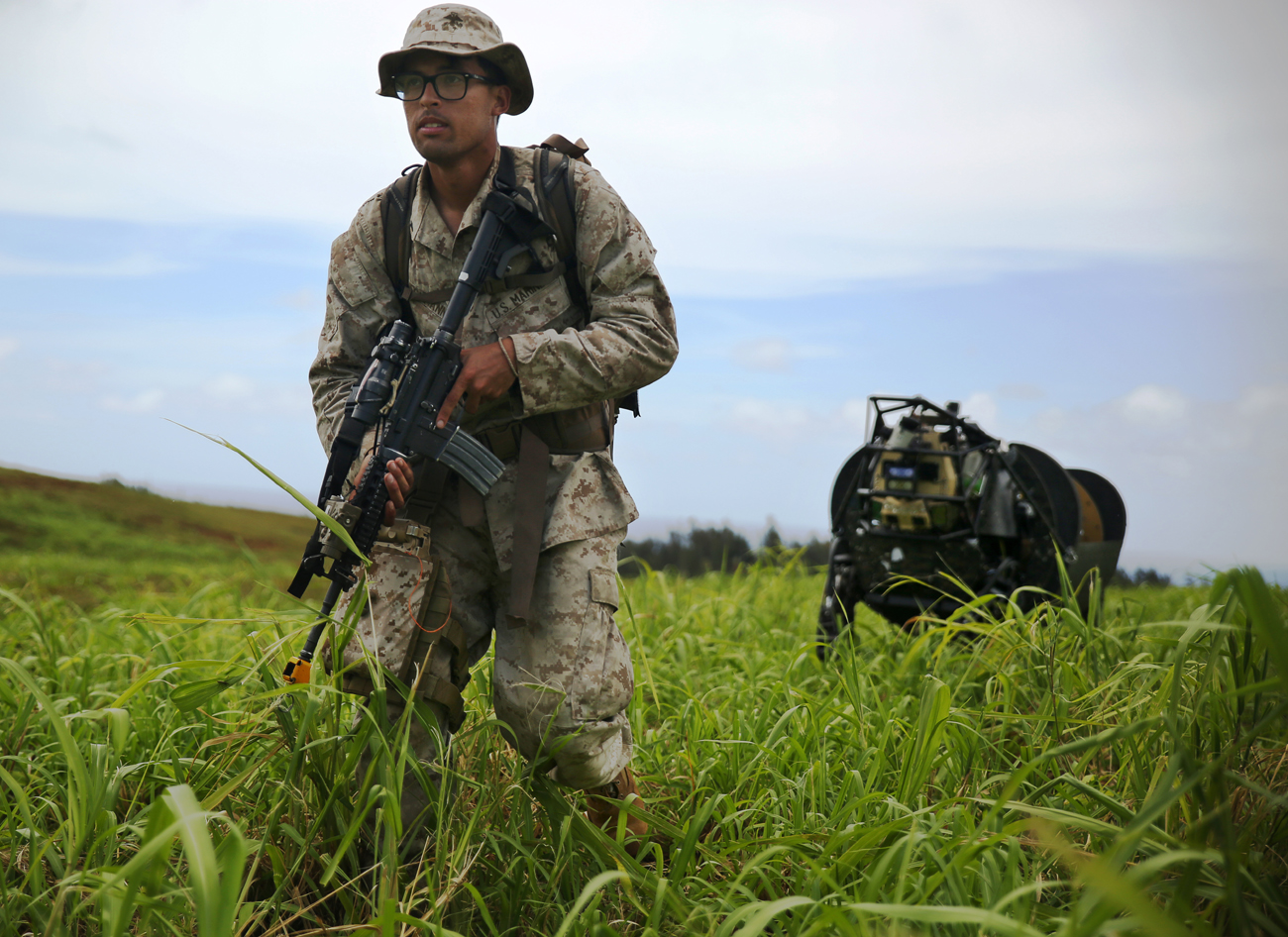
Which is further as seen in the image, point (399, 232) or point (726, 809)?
point (399, 232)

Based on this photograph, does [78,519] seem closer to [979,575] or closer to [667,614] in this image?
[667,614]

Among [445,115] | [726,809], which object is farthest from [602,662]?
[445,115]

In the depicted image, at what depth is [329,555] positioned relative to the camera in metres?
2.51

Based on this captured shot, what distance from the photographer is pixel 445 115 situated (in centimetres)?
263

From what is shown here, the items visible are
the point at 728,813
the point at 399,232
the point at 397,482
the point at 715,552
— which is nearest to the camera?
the point at 397,482

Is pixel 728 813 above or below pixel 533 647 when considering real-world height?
below

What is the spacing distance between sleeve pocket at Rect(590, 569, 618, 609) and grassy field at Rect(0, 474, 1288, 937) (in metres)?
0.49

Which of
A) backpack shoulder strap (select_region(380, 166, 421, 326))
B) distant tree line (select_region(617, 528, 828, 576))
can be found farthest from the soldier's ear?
distant tree line (select_region(617, 528, 828, 576))

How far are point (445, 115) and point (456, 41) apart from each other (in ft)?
0.67

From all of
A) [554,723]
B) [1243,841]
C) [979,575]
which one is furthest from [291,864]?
[979,575]

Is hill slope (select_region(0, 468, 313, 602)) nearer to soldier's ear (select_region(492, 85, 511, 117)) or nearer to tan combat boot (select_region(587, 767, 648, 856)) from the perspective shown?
tan combat boot (select_region(587, 767, 648, 856))

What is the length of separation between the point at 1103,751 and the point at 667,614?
2.66 meters

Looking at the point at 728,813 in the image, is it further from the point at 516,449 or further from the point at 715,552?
the point at 715,552

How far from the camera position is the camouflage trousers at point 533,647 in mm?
2549
